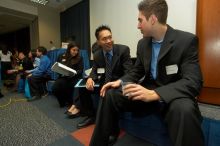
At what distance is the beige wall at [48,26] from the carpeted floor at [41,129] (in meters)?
3.18

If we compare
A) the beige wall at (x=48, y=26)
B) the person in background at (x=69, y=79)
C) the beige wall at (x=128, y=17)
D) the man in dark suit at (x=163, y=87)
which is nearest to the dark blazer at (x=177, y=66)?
the man in dark suit at (x=163, y=87)

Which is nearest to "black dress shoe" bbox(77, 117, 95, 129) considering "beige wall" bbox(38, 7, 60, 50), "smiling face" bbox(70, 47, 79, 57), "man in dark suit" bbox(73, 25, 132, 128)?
"man in dark suit" bbox(73, 25, 132, 128)

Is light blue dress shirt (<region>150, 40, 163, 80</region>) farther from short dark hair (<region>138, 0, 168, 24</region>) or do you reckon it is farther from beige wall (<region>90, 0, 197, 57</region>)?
beige wall (<region>90, 0, 197, 57</region>)

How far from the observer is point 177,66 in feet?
3.25

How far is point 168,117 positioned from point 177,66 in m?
0.33

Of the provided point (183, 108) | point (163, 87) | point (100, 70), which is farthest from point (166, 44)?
point (100, 70)

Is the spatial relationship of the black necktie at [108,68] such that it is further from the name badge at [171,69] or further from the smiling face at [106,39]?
the name badge at [171,69]

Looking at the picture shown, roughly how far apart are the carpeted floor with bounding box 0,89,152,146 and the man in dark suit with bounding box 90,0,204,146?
54 centimetres

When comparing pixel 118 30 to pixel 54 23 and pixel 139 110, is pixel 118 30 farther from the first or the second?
pixel 54 23

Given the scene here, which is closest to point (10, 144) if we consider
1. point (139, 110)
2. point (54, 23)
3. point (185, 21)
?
point (139, 110)

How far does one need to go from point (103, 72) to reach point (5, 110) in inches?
66.4

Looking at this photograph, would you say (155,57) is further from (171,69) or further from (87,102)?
(87,102)

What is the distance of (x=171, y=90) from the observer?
832 millimetres

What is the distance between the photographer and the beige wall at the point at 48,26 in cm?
527
